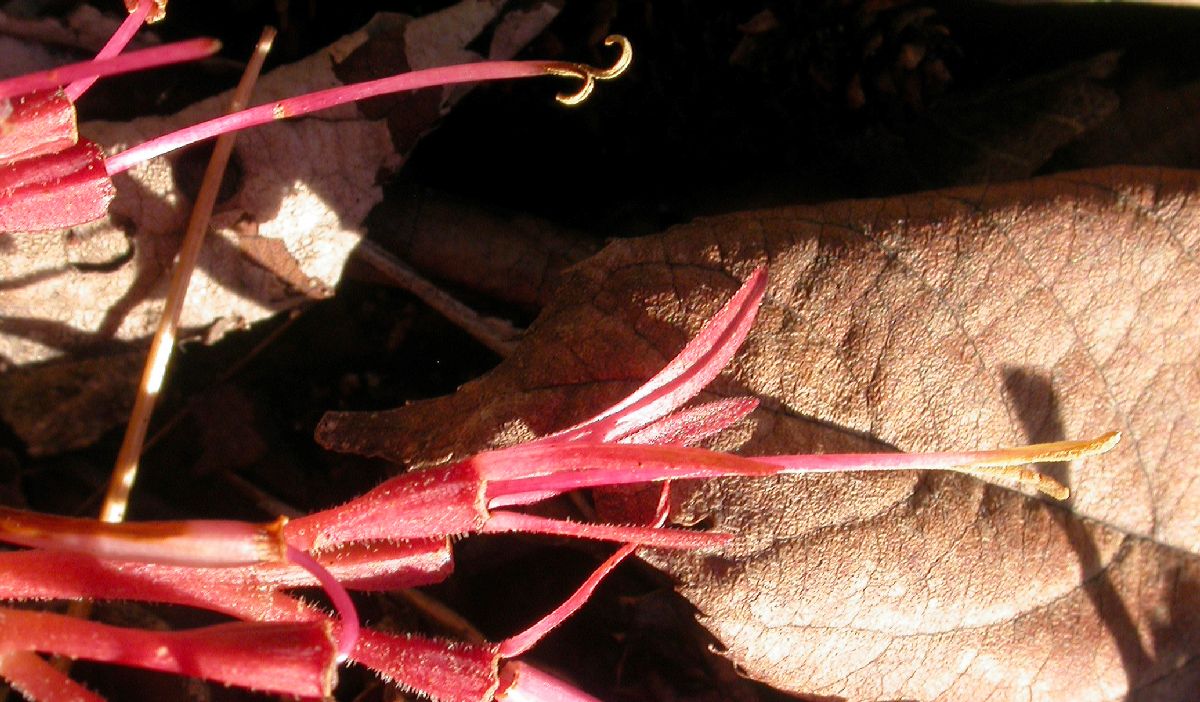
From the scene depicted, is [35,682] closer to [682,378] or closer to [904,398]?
[682,378]

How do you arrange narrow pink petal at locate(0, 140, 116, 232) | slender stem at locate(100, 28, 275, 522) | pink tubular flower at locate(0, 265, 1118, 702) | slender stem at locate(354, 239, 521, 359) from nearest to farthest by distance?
1. pink tubular flower at locate(0, 265, 1118, 702)
2. narrow pink petal at locate(0, 140, 116, 232)
3. slender stem at locate(100, 28, 275, 522)
4. slender stem at locate(354, 239, 521, 359)

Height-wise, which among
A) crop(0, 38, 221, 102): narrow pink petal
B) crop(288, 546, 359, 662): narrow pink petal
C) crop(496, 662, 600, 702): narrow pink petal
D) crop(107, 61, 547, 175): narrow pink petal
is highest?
crop(107, 61, 547, 175): narrow pink petal

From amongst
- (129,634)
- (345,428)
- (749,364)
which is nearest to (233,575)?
(129,634)

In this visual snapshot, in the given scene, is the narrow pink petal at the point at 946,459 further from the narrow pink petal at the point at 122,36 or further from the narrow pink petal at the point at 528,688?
the narrow pink petal at the point at 122,36

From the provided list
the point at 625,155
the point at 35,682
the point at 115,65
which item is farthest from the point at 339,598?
the point at 625,155

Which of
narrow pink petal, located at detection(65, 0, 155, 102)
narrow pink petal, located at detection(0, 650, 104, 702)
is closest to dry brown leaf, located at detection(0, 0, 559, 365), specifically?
narrow pink petal, located at detection(65, 0, 155, 102)

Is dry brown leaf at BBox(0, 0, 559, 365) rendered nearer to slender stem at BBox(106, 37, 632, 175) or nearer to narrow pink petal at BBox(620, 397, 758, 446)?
slender stem at BBox(106, 37, 632, 175)

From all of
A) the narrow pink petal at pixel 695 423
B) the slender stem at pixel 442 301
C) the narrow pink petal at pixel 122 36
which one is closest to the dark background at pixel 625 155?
the slender stem at pixel 442 301
